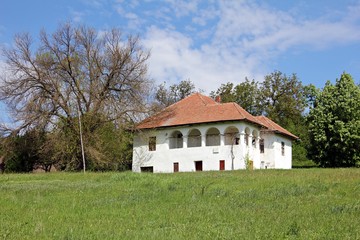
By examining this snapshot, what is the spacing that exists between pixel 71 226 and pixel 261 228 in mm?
3800

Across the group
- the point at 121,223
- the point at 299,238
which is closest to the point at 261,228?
the point at 299,238

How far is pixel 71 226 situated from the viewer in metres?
9.20

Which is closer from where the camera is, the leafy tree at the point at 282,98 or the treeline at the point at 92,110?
the treeline at the point at 92,110

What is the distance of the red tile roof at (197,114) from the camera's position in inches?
1481

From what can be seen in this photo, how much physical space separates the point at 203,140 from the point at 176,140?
3.45 meters

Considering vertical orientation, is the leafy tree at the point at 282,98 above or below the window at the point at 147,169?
above

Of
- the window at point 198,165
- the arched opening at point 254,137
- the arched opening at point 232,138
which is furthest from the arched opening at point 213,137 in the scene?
the arched opening at point 254,137

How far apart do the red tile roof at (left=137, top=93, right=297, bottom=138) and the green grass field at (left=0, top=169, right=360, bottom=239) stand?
20353 millimetres

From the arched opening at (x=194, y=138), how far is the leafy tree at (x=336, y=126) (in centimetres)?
1016

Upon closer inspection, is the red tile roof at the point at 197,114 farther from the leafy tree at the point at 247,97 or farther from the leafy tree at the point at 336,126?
the leafy tree at the point at 247,97

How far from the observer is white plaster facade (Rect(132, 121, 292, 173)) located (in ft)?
122

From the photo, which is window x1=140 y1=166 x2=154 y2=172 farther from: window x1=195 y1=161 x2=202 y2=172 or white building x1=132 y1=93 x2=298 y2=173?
window x1=195 y1=161 x2=202 y2=172

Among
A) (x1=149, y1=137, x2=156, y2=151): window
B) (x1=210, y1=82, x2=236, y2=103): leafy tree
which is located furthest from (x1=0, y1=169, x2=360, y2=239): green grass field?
(x1=210, y1=82, x2=236, y2=103): leafy tree

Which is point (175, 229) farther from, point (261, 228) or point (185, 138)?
point (185, 138)
